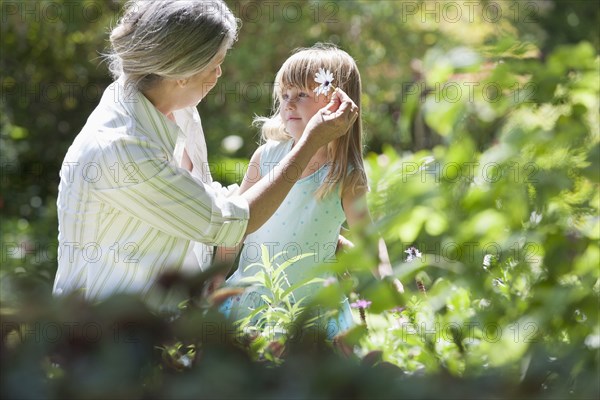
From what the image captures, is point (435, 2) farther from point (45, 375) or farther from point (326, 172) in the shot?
point (45, 375)

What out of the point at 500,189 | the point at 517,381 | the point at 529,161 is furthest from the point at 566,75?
the point at 517,381

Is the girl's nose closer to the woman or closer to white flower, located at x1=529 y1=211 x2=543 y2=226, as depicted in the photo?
the woman

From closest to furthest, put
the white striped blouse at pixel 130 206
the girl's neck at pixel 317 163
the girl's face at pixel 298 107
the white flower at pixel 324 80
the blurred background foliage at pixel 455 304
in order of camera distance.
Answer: the blurred background foliage at pixel 455 304, the white striped blouse at pixel 130 206, the white flower at pixel 324 80, the girl's face at pixel 298 107, the girl's neck at pixel 317 163

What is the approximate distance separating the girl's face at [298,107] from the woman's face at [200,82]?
0.63m

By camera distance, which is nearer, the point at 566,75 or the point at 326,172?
the point at 566,75

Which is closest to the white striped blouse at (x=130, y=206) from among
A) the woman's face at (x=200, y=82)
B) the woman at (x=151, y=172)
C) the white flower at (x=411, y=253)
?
the woman at (x=151, y=172)

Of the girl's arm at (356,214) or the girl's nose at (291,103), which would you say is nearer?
the girl's arm at (356,214)

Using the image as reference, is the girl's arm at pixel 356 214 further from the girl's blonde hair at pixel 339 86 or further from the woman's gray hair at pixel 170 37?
the woman's gray hair at pixel 170 37

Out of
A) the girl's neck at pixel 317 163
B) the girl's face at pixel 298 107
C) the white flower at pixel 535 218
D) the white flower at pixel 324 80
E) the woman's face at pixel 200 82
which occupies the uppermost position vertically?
the white flower at pixel 535 218

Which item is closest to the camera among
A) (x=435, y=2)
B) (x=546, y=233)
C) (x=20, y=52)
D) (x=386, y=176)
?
(x=546, y=233)

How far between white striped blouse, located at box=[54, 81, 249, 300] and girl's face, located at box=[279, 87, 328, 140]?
727 mm

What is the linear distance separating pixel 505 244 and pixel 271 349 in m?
0.48

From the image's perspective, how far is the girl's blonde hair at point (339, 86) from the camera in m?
3.42

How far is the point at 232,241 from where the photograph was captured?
2510mm
